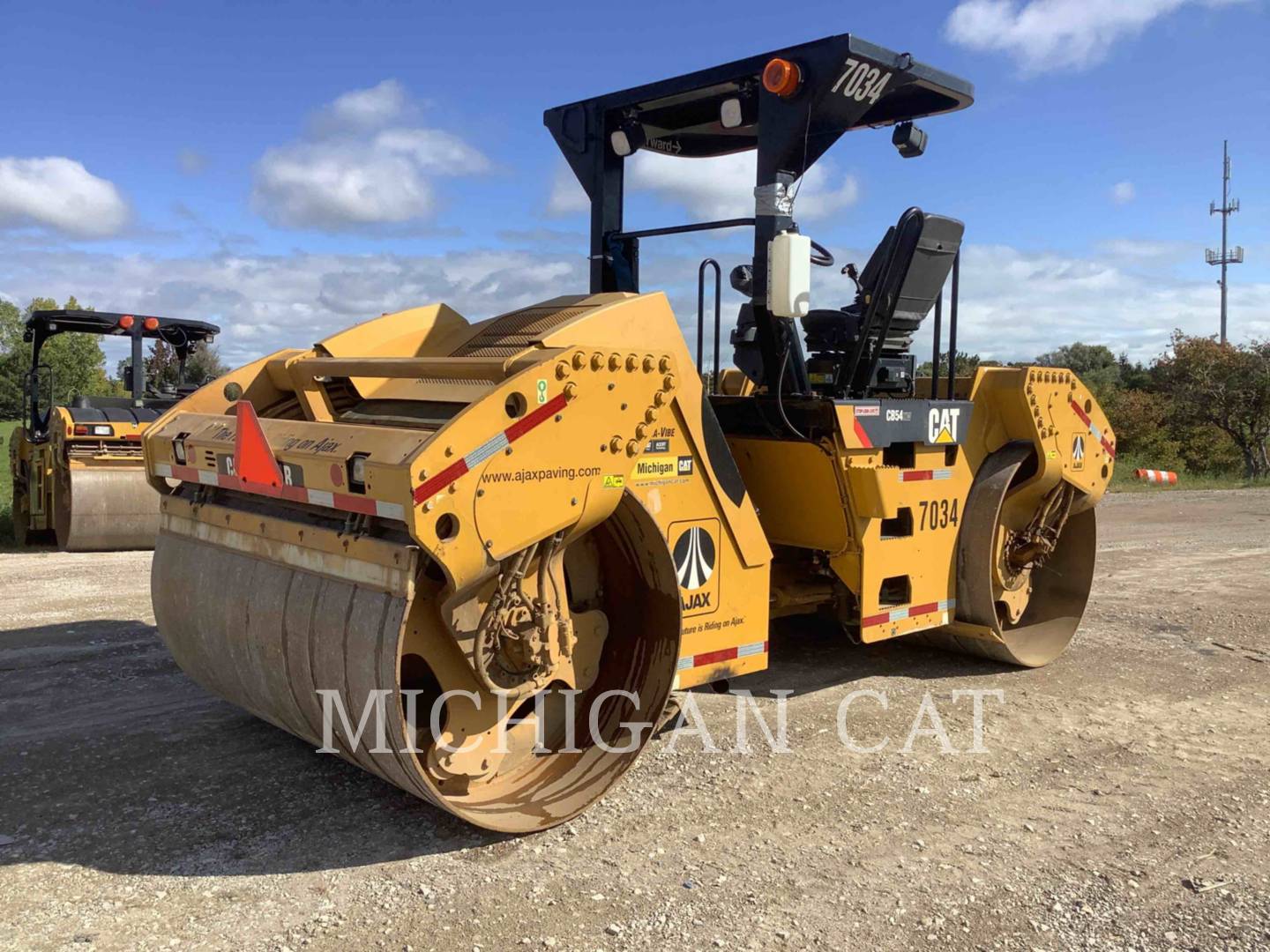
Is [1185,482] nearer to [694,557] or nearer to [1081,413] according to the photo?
[1081,413]

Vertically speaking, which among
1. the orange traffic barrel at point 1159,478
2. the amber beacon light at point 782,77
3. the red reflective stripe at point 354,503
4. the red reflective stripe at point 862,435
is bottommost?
the orange traffic barrel at point 1159,478

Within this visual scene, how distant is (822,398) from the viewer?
4852 mm

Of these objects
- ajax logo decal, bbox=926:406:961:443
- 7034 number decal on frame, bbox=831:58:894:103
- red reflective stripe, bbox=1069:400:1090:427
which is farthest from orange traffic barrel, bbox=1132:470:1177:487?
7034 number decal on frame, bbox=831:58:894:103

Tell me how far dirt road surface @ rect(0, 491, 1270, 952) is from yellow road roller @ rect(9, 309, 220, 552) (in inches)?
163

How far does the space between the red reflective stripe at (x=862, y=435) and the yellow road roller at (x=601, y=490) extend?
0.02 meters

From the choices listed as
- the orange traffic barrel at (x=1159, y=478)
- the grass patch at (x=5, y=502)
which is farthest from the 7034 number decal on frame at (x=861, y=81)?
the orange traffic barrel at (x=1159, y=478)

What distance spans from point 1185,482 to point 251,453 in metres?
19.4

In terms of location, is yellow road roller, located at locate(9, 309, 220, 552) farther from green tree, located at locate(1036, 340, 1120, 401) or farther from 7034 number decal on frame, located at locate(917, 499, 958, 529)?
green tree, located at locate(1036, 340, 1120, 401)

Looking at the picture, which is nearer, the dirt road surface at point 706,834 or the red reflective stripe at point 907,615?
the dirt road surface at point 706,834

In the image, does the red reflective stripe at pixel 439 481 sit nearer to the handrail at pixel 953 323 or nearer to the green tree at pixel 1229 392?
the handrail at pixel 953 323

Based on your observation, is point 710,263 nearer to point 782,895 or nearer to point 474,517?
point 474,517

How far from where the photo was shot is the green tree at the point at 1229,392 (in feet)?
74.0

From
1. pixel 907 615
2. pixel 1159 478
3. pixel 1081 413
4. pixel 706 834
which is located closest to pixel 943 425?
pixel 907 615

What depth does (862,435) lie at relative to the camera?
4.70 metres
